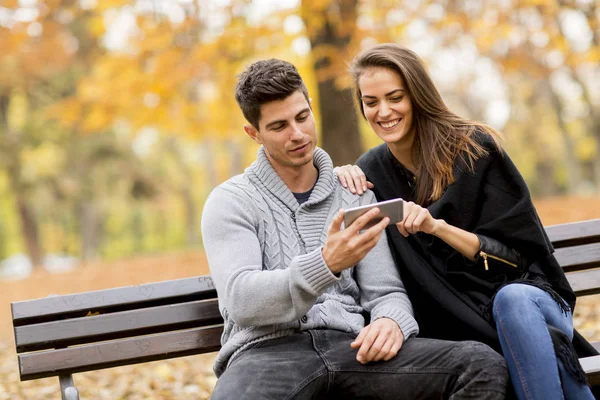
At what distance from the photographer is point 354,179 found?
143 inches

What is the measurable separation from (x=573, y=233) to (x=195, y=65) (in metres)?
6.40

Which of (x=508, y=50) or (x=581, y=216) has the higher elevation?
(x=508, y=50)

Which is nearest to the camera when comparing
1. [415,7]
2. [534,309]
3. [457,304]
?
[534,309]

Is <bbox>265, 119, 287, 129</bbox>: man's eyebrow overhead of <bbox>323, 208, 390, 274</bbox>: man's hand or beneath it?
overhead

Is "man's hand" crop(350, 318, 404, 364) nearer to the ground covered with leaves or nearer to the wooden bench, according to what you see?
the wooden bench

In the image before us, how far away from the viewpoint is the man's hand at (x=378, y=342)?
306 cm

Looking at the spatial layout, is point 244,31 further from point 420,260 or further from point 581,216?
point 420,260

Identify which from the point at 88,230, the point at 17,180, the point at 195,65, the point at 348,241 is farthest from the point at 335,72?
the point at 88,230

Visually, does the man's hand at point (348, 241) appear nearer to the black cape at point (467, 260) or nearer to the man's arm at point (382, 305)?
the man's arm at point (382, 305)

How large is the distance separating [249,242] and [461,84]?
20.7 metres

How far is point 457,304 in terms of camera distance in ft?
11.0

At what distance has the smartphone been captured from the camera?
290cm

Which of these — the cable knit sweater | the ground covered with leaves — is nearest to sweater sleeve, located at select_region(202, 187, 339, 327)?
the cable knit sweater

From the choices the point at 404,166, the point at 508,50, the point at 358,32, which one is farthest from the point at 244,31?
the point at 508,50
